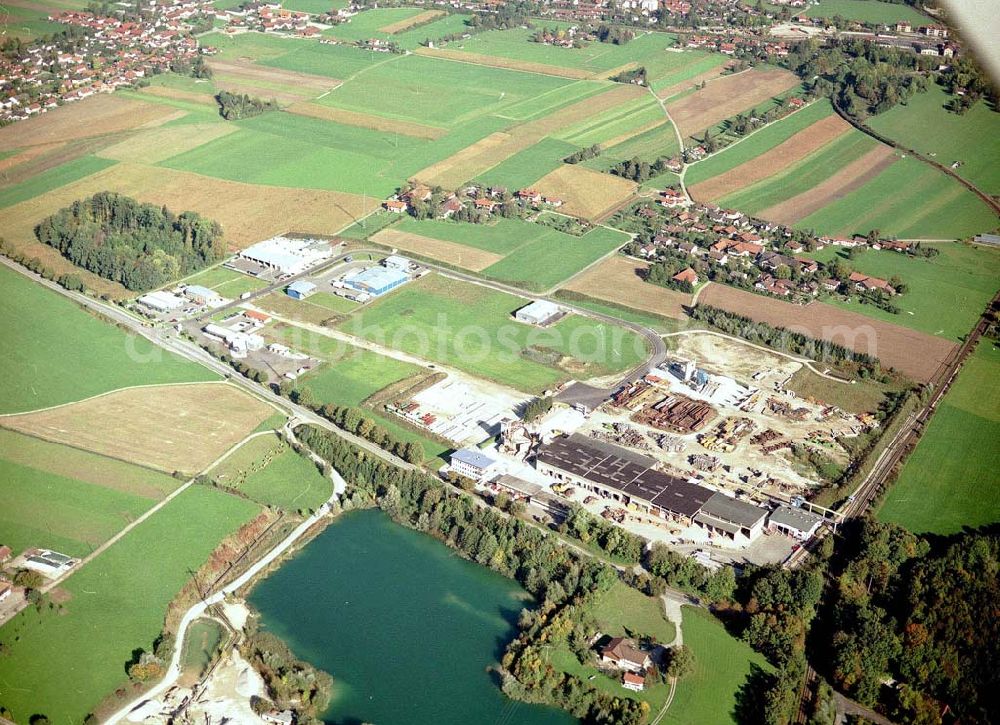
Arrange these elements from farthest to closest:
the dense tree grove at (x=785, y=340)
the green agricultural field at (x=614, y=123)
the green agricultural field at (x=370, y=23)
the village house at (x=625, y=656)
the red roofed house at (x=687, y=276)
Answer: the green agricultural field at (x=370, y=23)
the green agricultural field at (x=614, y=123)
the red roofed house at (x=687, y=276)
the dense tree grove at (x=785, y=340)
the village house at (x=625, y=656)

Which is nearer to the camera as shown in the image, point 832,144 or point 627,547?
point 627,547

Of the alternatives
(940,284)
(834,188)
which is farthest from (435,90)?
(940,284)

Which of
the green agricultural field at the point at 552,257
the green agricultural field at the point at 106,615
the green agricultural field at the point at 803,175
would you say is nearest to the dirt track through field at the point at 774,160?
the green agricultural field at the point at 803,175

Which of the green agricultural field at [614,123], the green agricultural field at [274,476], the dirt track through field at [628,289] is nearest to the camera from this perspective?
the green agricultural field at [274,476]

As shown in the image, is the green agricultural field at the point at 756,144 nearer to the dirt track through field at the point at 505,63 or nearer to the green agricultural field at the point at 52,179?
the dirt track through field at the point at 505,63

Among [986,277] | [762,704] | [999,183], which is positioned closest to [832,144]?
[999,183]

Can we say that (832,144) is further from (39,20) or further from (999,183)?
(39,20)

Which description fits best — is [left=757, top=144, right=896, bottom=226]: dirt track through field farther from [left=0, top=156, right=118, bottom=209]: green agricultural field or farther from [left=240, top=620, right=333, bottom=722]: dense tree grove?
[left=0, top=156, right=118, bottom=209]: green agricultural field
